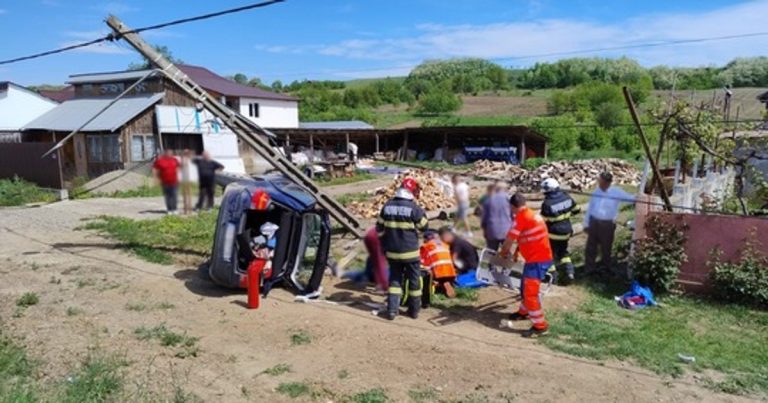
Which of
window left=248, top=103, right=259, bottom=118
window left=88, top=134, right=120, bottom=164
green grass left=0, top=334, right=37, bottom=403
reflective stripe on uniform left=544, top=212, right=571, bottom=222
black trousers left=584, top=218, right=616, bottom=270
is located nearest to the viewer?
green grass left=0, top=334, right=37, bottom=403

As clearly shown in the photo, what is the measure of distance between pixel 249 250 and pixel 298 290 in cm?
123

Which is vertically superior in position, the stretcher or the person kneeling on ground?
the person kneeling on ground

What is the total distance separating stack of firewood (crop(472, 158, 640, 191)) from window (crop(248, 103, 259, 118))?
741 inches

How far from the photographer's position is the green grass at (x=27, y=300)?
Result: 10125 mm

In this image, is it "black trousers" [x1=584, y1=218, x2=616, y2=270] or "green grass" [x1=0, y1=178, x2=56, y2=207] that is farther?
"green grass" [x1=0, y1=178, x2=56, y2=207]

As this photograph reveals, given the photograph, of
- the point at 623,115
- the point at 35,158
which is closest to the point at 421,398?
the point at 35,158

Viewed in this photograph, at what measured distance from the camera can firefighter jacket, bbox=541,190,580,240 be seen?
357 inches

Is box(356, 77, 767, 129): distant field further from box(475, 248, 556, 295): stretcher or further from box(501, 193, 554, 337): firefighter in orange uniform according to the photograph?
box(501, 193, 554, 337): firefighter in orange uniform

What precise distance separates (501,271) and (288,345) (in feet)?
11.3

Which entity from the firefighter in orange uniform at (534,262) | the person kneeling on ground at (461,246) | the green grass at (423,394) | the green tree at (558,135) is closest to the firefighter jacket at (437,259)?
the firefighter in orange uniform at (534,262)

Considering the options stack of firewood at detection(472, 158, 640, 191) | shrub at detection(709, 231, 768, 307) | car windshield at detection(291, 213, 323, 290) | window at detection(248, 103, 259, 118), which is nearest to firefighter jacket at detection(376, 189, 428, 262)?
car windshield at detection(291, 213, 323, 290)

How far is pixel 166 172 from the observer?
13.0ft

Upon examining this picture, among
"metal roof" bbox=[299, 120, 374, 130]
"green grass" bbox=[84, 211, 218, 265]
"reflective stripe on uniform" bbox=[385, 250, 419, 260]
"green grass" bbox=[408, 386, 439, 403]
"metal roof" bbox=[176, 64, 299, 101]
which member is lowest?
"green grass" bbox=[408, 386, 439, 403]

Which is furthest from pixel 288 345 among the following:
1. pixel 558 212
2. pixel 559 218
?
pixel 559 218
